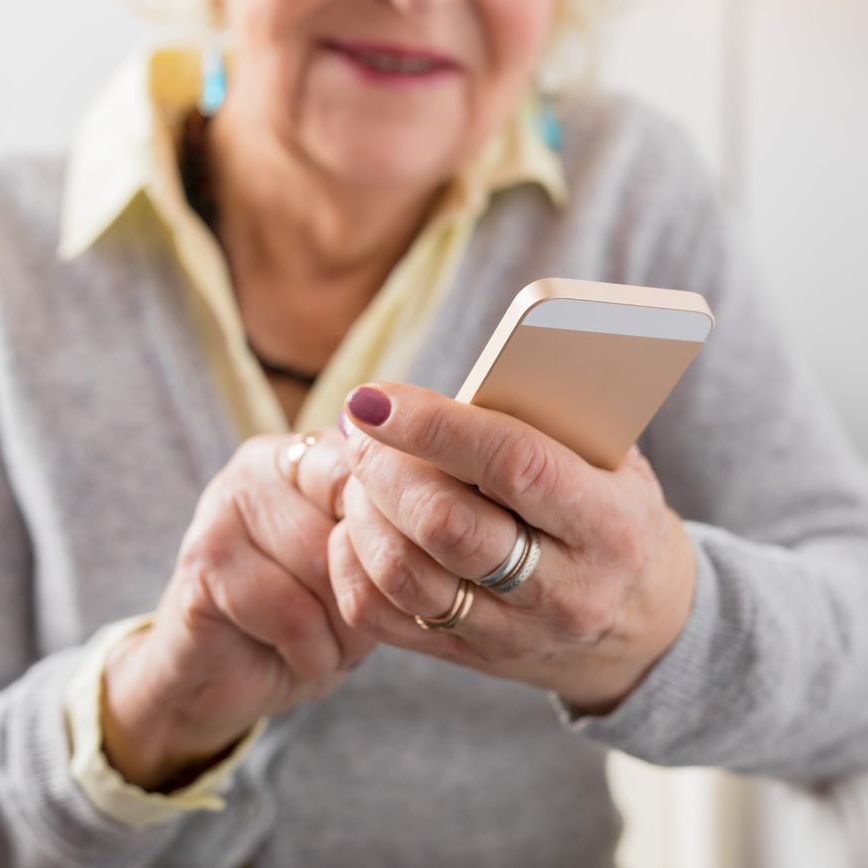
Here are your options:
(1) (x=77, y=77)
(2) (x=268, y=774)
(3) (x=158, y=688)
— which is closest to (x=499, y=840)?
(2) (x=268, y=774)

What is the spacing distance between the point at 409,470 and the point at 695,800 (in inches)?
23.8

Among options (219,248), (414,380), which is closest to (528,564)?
(414,380)

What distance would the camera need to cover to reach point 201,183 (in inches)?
37.0

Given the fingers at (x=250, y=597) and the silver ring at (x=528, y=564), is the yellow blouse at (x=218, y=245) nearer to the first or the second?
the fingers at (x=250, y=597)

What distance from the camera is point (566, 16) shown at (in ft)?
3.19

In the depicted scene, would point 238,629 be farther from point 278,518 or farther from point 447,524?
point 447,524

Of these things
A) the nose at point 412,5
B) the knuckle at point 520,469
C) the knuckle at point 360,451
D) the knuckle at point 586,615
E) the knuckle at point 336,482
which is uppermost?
the nose at point 412,5

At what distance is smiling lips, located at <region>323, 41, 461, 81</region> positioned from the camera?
2.54 ft

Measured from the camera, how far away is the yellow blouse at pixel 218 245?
0.85 meters

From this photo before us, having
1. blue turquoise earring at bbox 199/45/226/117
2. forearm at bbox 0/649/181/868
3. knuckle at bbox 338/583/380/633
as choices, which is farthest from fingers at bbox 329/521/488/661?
blue turquoise earring at bbox 199/45/226/117

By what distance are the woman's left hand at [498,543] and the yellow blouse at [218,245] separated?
33 centimetres

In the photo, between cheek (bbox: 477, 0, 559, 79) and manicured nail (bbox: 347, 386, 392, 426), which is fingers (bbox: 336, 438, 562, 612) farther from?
cheek (bbox: 477, 0, 559, 79)

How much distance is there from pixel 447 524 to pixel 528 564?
5 centimetres

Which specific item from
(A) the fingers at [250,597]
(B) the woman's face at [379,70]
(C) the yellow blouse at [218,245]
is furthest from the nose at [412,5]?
(A) the fingers at [250,597]
